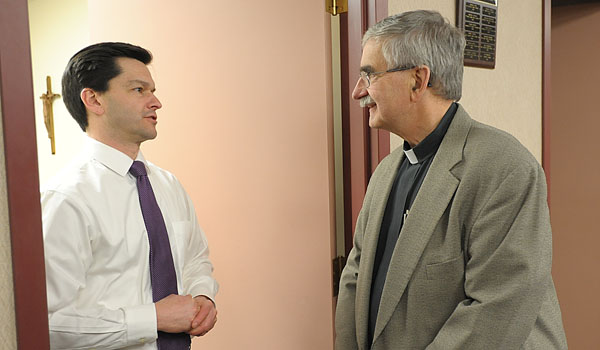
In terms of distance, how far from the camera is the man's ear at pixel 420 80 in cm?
145

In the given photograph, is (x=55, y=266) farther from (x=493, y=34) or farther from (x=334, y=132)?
(x=493, y=34)

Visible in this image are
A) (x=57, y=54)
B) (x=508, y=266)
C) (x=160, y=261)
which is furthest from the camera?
(x=57, y=54)

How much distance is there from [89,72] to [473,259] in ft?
4.17

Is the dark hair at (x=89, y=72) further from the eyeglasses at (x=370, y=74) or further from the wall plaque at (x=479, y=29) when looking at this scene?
the wall plaque at (x=479, y=29)

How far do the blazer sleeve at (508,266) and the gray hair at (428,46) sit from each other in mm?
323

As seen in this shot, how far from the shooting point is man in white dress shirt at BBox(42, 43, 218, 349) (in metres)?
1.48

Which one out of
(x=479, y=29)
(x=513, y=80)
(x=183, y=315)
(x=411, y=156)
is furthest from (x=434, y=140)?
(x=513, y=80)

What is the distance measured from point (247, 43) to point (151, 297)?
104cm

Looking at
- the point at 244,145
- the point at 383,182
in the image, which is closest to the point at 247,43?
the point at 244,145

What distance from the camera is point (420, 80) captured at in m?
1.46

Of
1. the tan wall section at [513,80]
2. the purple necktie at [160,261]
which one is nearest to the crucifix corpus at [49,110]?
the purple necktie at [160,261]

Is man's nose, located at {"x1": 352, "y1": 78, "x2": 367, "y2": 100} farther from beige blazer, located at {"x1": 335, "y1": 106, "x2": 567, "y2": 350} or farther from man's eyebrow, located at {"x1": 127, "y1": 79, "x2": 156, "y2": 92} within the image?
man's eyebrow, located at {"x1": 127, "y1": 79, "x2": 156, "y2": 92}

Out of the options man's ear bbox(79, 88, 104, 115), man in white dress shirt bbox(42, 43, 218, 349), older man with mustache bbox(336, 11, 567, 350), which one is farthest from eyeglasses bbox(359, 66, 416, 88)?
man's ear bbox(79, 88, 104, 115)

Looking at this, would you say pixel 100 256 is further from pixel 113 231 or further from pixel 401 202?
pixel 401 202
